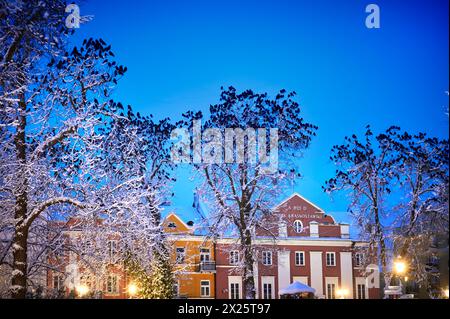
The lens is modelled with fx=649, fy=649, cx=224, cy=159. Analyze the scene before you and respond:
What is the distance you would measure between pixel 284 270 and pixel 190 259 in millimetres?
2295

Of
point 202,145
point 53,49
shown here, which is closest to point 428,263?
point 202,145

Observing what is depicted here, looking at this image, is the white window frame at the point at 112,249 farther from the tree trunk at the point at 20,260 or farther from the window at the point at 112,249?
the tree trunk at the point at 20,260

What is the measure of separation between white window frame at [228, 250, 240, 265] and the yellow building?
0.37 metres

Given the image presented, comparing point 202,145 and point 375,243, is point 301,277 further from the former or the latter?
point 202,145

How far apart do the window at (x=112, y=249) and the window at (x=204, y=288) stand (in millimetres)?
2453

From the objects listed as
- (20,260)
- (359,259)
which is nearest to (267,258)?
(359,259)

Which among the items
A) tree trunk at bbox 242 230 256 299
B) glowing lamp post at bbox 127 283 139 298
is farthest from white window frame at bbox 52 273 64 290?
tree trunk at bbox 242 230 256 299

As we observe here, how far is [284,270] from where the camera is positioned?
12.8 meters

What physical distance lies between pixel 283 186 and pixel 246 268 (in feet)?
5.43

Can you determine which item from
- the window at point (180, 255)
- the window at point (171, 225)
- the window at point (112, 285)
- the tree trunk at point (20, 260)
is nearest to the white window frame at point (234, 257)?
the window at point (180, 255)

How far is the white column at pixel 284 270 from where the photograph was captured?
12586 mm

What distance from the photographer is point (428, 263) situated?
13141 mm

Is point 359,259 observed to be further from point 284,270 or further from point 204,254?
point 204,254
